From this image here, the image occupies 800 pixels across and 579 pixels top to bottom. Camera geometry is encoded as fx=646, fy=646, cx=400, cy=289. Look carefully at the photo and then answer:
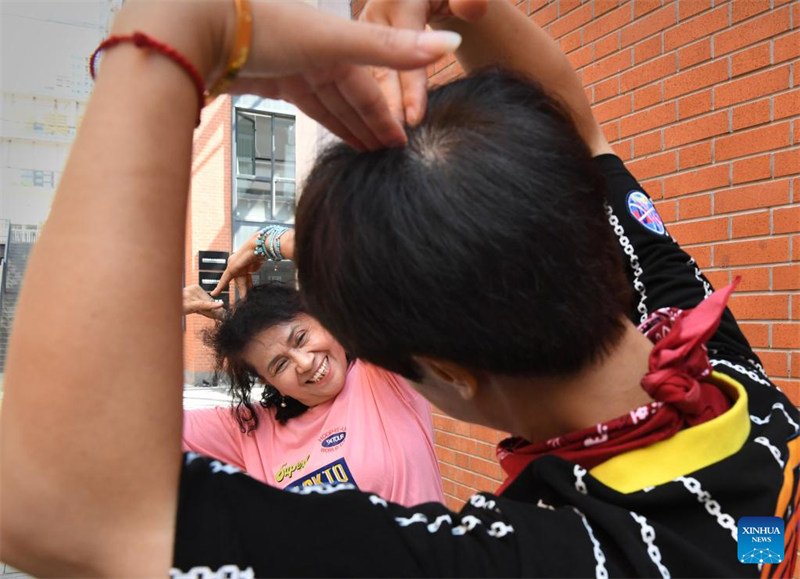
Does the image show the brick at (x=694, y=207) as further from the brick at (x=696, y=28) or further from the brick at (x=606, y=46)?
the brick at (x=606, y=46)

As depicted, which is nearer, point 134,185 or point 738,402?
point 134,185

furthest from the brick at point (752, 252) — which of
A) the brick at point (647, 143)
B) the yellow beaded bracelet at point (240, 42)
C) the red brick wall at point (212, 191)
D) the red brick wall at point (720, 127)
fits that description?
the red brick wall at point (212, 191)

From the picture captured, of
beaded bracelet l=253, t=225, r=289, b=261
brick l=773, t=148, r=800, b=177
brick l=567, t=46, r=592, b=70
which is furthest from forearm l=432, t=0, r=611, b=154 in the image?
brick l=567, t=46, r=592, b=70

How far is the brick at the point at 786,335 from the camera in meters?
2.24

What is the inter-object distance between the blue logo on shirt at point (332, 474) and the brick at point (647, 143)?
1.84 metres

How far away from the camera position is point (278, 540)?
0.62 metres

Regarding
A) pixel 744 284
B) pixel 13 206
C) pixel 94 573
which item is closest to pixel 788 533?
pixel 94 573

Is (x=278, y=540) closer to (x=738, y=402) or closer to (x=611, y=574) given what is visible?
(x=611, y=574)

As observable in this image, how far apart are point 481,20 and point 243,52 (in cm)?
57

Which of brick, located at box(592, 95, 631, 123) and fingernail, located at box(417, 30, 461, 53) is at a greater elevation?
brick, located at box(592, 95, 631, 123)

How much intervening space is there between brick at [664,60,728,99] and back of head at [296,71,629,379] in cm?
199

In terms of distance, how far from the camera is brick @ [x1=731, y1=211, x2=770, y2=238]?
2320 mm

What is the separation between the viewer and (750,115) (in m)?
2.34

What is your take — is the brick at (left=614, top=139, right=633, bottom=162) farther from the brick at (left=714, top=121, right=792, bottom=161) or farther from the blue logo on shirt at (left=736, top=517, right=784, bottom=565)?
the blue logo on shirt at (left=736, top=517, right=784, bottom=565)
